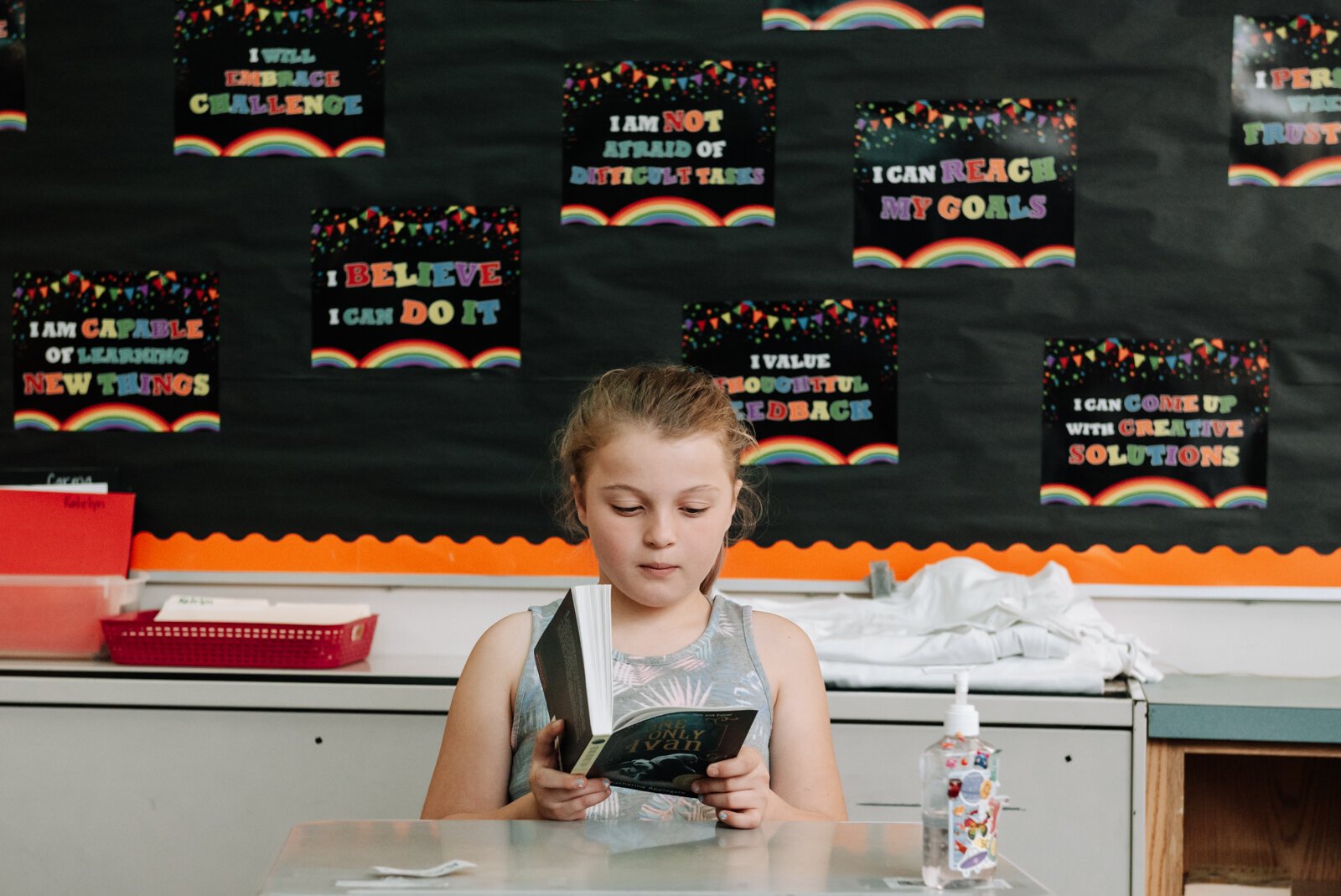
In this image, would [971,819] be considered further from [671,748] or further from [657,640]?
[657,640]

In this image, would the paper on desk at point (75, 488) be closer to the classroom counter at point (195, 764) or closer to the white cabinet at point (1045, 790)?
the classroom counter at point (195, 764)

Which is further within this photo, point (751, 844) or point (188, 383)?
point (188, 383)

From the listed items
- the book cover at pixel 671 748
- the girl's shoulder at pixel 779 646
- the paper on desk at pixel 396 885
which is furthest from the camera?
the girl's shoulder at pixel 779 646

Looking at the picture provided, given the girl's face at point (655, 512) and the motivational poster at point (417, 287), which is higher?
the motivational poster at point (417, 287)

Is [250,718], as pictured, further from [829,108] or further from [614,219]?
[829,108]

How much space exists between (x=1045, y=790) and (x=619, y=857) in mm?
1118

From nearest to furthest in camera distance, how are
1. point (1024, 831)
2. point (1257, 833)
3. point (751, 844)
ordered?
point (751, 844) → point (1024, 831) → point (1257, 833)

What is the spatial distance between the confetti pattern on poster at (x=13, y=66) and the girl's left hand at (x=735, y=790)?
2196 millimetres

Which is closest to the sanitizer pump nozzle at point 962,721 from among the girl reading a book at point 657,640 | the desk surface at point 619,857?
the desk surface at point 619,857

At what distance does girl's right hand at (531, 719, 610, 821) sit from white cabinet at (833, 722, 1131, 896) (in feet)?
2.79

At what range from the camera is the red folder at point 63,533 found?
2.46 metres

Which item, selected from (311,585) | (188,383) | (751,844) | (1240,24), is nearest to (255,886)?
(311,585)

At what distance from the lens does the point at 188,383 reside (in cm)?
266

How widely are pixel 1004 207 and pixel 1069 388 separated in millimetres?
385
